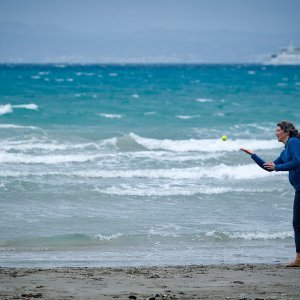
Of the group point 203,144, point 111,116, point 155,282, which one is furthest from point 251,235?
point 111,116

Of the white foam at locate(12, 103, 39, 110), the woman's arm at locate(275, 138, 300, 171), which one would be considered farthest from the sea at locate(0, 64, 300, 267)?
the woman's arm at locate(275, 138, 300, 171)

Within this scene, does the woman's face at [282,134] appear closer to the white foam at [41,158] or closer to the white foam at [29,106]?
the white foam at [41,158]

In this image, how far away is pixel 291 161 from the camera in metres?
8.42

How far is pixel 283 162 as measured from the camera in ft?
28.1

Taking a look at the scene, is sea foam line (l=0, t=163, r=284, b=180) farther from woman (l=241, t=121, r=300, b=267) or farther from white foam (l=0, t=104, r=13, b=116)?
white foam (l=0, t=104, r=13, b=116)

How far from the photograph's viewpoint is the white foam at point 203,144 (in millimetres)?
23344

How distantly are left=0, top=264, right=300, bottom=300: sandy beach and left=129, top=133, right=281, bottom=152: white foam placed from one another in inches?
549

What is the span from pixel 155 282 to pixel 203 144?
16.2 meters

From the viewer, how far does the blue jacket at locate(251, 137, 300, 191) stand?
8367 mm

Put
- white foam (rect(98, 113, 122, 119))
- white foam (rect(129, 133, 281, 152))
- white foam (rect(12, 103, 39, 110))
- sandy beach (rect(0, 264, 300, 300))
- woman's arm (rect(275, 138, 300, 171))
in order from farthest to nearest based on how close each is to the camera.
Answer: white foam (rect(12, 103, 39, 110)) < white foam (rect(98, 113, 122, 119)) < white foam (rect(129, 133, 281, 152)) < woman's arm (rect(275, 138, 300, 171)) < sandy beach (rect(0, 264, 300, 300))

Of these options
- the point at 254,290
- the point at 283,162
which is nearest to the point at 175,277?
the point at 254,290

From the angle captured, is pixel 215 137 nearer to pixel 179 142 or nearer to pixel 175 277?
pixel 179 142

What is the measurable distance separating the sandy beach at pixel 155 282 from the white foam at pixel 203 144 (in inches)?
549

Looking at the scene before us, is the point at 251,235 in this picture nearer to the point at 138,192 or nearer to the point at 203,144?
the point at 138,192
